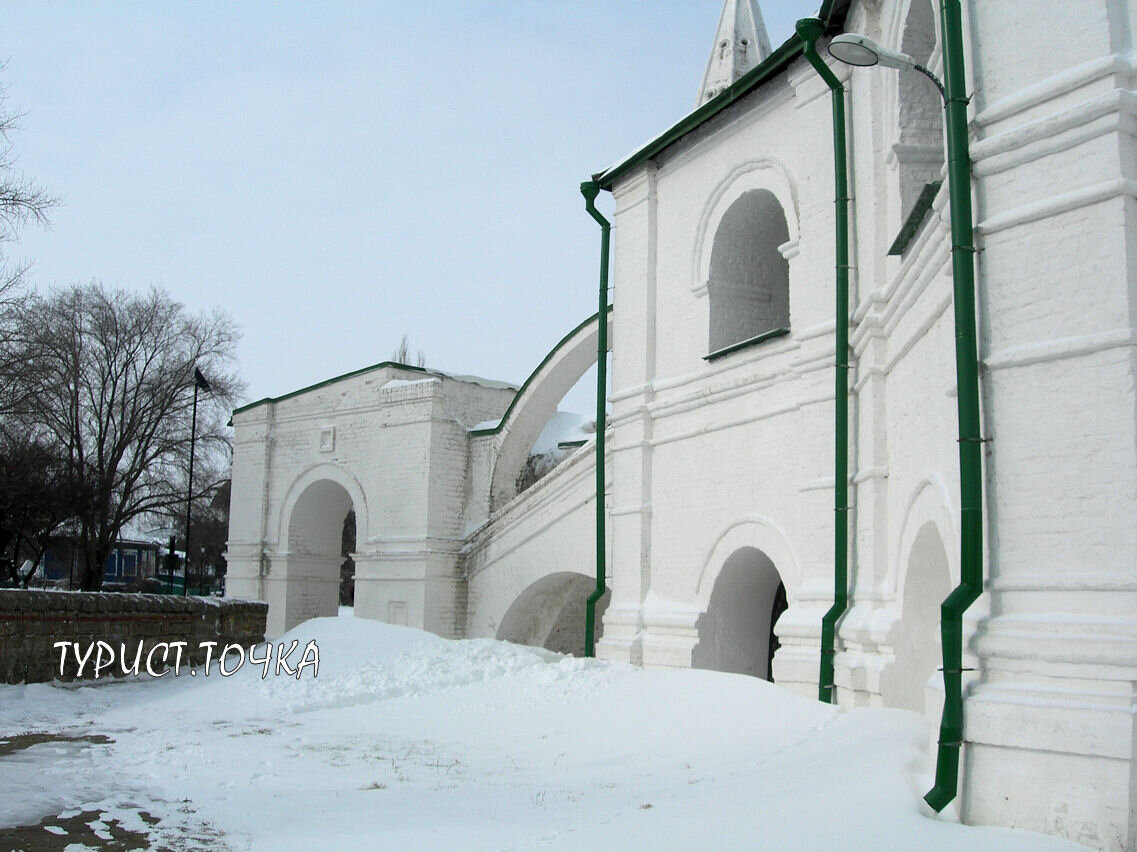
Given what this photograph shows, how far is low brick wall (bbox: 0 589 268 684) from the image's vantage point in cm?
988

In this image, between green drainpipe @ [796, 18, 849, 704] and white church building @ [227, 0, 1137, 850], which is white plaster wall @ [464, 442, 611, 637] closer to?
white church building @ [227, 0, 1137, 850]

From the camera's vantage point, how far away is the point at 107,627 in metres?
10.7

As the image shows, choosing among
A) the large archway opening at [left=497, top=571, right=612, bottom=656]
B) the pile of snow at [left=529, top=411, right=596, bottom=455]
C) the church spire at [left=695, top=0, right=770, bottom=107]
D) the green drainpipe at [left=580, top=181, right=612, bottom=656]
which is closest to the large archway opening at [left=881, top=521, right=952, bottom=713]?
the green drainpipe at [left=580, top=181, right=612, bottom=656]

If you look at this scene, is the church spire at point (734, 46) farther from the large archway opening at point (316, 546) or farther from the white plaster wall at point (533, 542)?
the large archway opening at point (316, 546)

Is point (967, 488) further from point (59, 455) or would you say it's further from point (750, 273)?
point (59, 455)

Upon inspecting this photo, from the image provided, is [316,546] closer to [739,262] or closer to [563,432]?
[563,432]

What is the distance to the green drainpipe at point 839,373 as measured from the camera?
834 centimetres

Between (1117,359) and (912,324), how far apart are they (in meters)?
2.14

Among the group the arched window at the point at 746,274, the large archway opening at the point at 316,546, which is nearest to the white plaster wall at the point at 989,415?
the arched window at the point at 746,274

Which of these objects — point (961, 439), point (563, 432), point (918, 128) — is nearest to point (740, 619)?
point (918, 128)

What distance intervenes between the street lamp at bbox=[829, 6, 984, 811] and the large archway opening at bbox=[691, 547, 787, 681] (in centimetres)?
530

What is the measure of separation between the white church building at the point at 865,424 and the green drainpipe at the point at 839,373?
28 millimetres

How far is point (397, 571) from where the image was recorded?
1773 cm

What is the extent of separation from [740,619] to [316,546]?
37.5 feet
